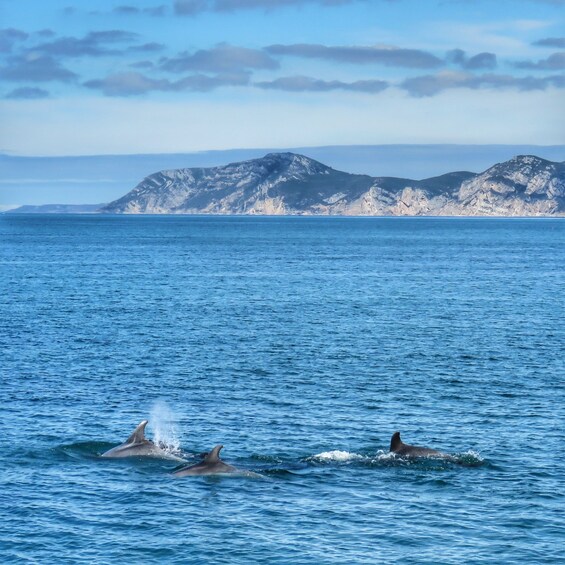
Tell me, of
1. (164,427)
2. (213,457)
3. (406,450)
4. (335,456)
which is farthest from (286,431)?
(213,457)

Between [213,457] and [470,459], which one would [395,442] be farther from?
[213,457]

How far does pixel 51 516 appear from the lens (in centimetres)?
3819

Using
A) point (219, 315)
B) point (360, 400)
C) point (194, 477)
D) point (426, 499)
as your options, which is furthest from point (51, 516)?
point (219, 315)

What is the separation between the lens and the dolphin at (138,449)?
45.6 m

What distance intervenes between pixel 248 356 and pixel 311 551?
40257mm

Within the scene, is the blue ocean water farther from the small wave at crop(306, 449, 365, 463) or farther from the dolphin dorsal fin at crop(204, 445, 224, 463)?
the dolphin dorsal fin at crop(204, 445, 224, 463)

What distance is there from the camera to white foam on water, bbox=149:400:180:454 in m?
48.0

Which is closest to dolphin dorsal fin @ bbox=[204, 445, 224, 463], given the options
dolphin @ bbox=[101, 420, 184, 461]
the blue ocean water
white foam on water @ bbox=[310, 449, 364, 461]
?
the blue ocean water

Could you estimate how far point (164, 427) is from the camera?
5131cm

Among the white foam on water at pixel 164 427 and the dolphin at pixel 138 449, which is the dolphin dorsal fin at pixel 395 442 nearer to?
the dolphin at pixel 138 449

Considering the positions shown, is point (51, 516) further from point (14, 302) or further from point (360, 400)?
point (14, 302)

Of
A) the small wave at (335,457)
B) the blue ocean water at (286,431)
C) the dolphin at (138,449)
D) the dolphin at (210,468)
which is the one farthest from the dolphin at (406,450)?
the dolphin at (138,449)

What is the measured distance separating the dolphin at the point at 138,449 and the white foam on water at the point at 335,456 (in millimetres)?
6031

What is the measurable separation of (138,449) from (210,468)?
448 centimetres
